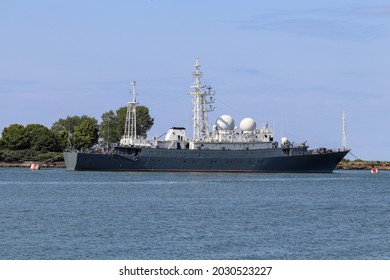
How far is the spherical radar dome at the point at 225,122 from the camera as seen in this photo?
113 meters

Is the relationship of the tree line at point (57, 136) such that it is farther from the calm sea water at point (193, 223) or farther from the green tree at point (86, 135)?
the calm sea water at point (193, 223)

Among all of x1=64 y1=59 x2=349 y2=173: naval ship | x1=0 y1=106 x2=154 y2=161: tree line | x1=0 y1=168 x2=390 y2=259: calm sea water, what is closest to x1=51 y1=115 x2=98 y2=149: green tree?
x1=0 y1=106 x2=154 y2=161: tree line

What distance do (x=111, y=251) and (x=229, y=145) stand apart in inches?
2920

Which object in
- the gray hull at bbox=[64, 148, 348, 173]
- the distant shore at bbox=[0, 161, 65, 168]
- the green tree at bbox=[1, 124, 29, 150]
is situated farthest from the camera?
the green tree at bbox=[1, 124, 29, 150]

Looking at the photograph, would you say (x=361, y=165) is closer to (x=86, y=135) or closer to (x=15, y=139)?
(x=86, y=135)

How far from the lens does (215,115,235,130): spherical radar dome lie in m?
113

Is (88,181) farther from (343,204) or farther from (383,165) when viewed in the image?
(383,165)

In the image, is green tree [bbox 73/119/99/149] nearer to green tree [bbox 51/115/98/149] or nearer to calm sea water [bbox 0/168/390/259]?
green tree [bbox 51/115/98/149]

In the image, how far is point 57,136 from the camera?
15712 cm

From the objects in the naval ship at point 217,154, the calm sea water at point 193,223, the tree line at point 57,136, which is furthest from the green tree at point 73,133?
the calm sea water at point 193,223

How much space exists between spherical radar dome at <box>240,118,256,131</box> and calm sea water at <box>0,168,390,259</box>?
1517 inches

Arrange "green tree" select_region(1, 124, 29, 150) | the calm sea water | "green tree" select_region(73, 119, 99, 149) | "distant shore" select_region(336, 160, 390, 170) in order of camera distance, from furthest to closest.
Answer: "green tree" select_region(73, 119, 99, 149)
"green tree" select_region(1, 124, 29, 150)
"distant shore" select_region(336, 160, 390, 170)
the calm sea water

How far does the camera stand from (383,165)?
543 ft

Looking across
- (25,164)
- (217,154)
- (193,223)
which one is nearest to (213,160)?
(217,154)
